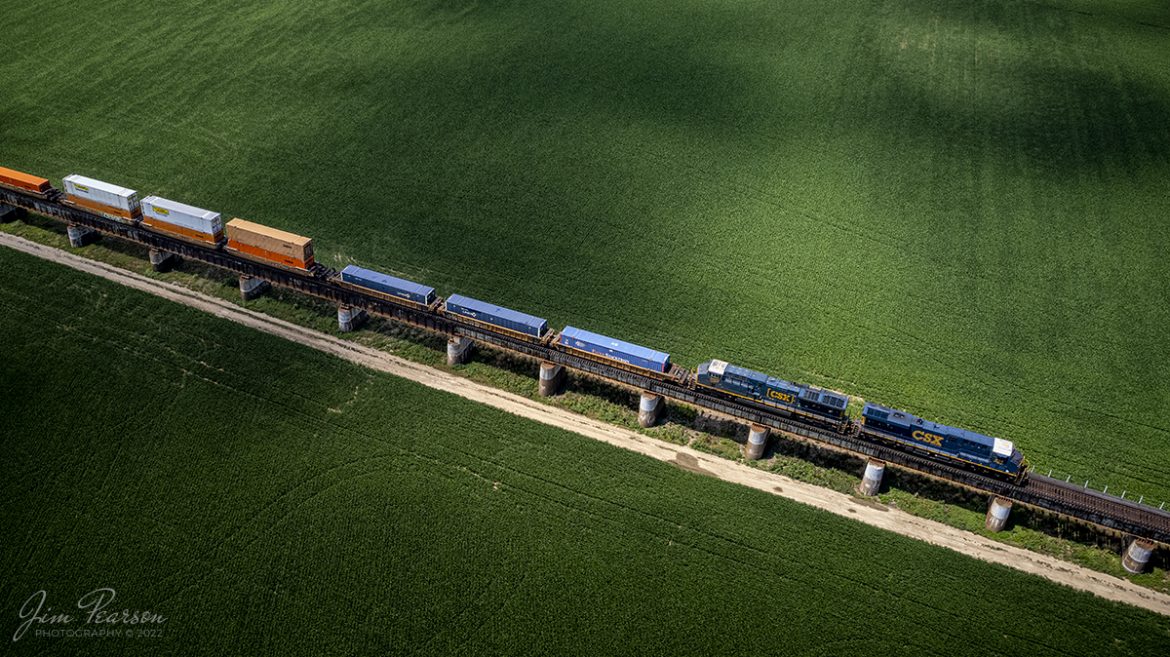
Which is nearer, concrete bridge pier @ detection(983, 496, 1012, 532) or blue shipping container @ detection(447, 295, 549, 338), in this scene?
concrete bridge pier @ detection(983, 496, 1012, 532)

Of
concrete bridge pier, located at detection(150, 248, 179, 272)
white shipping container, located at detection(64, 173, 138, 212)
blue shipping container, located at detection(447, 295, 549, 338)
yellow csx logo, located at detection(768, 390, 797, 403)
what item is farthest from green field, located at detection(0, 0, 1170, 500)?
white shipping container, located at detection(64, 173, 138, 212)

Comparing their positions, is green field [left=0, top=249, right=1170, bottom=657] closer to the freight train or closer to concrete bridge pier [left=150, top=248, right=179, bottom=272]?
the freight train

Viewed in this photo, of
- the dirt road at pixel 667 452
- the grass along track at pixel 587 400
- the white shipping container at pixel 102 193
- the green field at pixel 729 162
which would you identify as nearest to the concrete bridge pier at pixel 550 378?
the grass along track at pixel 587 400

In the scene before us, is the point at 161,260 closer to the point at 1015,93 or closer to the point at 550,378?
the point at 550,378

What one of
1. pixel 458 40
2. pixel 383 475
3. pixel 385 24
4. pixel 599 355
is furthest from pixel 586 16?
pixel 383 475

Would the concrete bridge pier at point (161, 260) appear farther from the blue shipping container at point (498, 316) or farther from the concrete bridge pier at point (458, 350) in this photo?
the blue shipping container at point (498, 316)

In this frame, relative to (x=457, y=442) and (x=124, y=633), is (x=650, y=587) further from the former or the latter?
(x=124, y=633)

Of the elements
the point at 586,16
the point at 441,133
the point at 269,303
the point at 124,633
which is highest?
the point at 586,16

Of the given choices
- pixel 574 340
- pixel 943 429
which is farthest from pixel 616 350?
pixel 943 429
